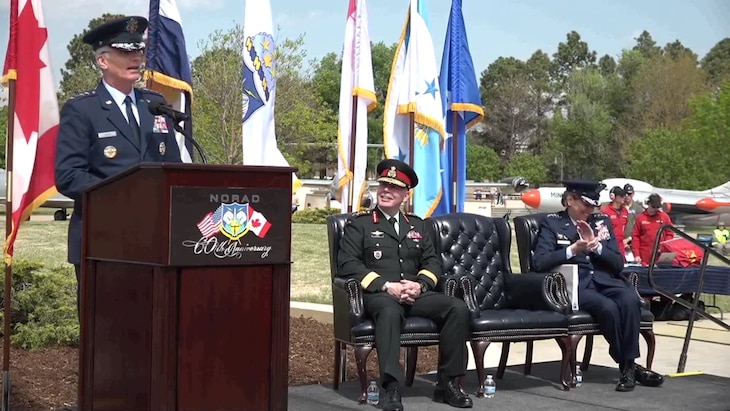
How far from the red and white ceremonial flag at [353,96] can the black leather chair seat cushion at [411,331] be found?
3151 mm

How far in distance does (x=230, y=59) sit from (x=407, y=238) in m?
28.8

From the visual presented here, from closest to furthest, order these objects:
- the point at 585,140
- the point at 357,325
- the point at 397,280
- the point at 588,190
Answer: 1. the point at 357,325
2. the point at 397,280
3. the point at 588,190
4. the point at 585,140

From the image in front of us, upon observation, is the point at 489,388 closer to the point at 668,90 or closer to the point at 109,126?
the point at 109,126

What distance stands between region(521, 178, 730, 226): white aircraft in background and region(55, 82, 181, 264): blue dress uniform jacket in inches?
1448

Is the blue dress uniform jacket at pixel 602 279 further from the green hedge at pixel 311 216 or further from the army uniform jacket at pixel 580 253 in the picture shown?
the green hedge at pixel 311 216

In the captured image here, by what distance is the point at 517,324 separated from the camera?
22.7 ft

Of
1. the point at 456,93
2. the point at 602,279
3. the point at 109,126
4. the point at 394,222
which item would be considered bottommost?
the point at 602,279

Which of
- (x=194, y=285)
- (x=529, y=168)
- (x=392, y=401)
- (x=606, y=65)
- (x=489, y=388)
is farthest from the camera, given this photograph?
(x=606, y=65)

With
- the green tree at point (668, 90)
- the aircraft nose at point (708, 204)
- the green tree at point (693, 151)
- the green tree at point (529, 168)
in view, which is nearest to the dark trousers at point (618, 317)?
the aircraft nose at point (708, 204)

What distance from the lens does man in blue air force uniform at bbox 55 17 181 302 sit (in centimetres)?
458

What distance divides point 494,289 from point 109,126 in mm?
3967

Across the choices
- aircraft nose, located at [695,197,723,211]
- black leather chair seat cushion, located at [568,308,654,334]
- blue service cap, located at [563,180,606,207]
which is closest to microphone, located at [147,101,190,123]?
black leather chair seat cushion, located at [568,308,654,334]

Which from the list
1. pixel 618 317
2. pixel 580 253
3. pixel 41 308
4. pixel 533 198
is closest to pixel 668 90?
pixel 533 198

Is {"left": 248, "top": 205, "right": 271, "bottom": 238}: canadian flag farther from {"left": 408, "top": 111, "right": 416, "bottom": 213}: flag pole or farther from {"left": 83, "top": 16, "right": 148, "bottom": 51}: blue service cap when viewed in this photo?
{"left": 408, "top": 111, "right": 416, "bottom": 213}: flag pole
